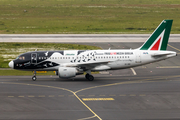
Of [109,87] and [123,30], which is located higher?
[123,30]

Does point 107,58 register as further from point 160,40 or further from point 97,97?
point 97,97

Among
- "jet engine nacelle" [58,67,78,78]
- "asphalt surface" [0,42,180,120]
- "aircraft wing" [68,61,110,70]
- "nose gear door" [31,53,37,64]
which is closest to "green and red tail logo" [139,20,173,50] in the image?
"asphalt surface" [0,42,180,120]

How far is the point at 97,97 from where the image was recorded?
37.3 metres

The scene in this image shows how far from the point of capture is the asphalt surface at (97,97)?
3069 centimetres

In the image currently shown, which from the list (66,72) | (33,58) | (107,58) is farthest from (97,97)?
(33,58)

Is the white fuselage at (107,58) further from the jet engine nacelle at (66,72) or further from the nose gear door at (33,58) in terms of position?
the nose gear door at (33,58)

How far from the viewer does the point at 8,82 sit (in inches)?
1804

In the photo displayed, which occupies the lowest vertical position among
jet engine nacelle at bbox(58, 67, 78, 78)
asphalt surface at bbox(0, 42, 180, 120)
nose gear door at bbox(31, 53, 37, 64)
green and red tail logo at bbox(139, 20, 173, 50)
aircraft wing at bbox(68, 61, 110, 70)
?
asphalt surface at bbox(0, 42, 180, 120)

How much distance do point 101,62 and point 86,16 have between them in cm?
8804

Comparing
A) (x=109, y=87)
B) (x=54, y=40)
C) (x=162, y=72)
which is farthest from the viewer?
(x=54, y=40)

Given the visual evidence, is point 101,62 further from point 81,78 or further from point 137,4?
point 137,4

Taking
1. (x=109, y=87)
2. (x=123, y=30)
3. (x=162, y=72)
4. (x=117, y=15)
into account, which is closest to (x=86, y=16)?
(x=117, y=15)

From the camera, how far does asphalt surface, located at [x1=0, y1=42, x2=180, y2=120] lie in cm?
3069

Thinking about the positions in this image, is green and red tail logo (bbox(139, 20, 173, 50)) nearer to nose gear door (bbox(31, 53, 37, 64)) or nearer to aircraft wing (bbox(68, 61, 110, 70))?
Result: aircraft wing (bbox(68, 61, 110, 70))
